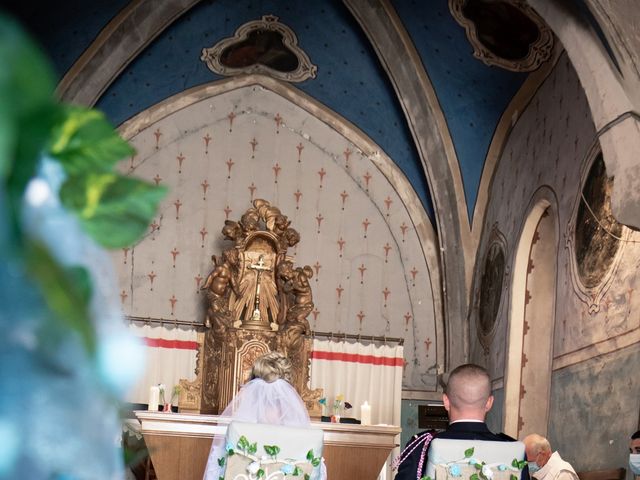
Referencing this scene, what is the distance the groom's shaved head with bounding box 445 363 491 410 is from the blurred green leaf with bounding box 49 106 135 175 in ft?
12.0

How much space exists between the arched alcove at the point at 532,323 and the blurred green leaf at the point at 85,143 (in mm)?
10639

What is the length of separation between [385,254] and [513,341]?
2864mm

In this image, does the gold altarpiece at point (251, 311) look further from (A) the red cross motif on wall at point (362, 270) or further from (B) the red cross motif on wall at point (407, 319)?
(B) the red cross motif on wall at point (407, 319)

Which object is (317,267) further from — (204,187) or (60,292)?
(60,292)

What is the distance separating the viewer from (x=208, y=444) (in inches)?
315

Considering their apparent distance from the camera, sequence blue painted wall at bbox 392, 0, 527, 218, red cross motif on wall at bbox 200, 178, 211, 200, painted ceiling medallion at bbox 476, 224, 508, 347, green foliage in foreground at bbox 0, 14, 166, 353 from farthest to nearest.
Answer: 1. red cross motif on wall at bbox 200, 178, 211, 200
2. blue painted wall at bbox 392, 0, 527, 218
3. painted ceiling medallion at bbox 476, 224, 508, 347
4. green foliage in foreground at bbox 0, 14, 166, 353

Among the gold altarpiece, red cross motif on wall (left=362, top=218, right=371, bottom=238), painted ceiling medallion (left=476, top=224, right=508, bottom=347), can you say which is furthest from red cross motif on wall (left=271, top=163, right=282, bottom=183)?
painted ceiling medallion (left=476, top=224, right=508, bottom=347)

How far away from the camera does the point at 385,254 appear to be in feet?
45.0

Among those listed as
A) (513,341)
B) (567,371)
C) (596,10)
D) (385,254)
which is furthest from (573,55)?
(385,254)

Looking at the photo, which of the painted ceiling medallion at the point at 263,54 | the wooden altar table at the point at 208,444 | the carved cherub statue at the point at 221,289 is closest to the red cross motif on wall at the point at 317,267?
the carved cherub statue at the point at 221,289

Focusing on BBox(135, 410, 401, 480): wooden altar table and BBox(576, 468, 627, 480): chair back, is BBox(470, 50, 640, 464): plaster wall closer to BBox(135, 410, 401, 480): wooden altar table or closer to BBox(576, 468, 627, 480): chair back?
BBox(576, 468, 627, 480): chair back

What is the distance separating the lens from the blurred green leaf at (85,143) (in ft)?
2.17

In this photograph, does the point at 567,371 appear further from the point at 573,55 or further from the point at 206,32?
the point at 206,32

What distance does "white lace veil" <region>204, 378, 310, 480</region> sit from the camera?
20.0 ft
